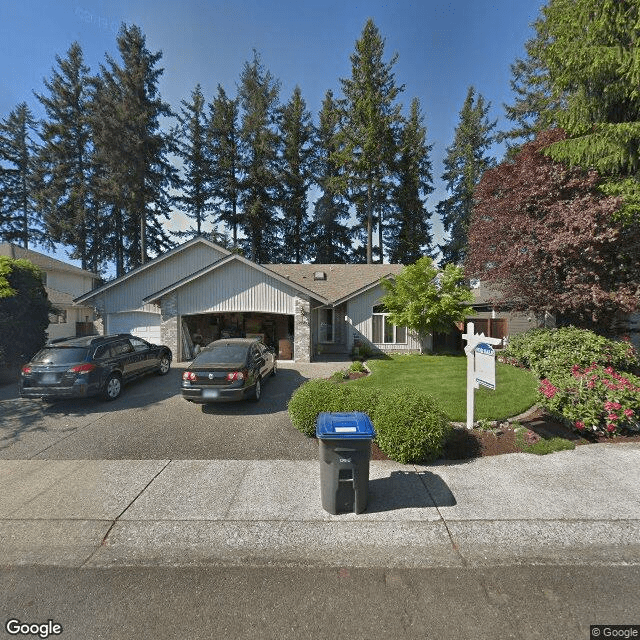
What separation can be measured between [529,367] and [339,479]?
29.7ft

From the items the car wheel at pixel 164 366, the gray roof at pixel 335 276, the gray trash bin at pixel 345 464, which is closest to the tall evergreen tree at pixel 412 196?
the gray roof at pixel 335 276

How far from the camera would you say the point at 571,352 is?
8.47m

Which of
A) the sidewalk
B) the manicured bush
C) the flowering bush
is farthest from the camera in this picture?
the manicured bush

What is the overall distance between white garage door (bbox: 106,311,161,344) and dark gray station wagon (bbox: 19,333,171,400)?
669 centimetres

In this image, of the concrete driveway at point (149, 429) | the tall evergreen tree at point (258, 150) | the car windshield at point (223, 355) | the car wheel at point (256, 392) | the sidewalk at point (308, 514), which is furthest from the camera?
the tall evergreen tree at point (258, 150)

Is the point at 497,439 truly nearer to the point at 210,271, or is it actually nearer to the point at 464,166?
the point at 210,271

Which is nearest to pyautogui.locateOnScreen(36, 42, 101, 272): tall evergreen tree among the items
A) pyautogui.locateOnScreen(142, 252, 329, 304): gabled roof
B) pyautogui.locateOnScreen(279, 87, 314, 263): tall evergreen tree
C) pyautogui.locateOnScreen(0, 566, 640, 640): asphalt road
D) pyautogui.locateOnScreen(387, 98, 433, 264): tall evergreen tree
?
pyautogui.locateOnScreen(279, 87, 314, 263): tall evergreen tree

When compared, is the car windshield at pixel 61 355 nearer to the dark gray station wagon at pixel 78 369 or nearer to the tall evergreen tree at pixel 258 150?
the dark gray station wagon at pixel 78 369

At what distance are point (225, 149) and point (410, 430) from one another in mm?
32070

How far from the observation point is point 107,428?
21.4 feet

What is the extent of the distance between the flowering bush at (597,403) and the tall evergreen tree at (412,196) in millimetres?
24504

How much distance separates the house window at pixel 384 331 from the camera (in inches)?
617

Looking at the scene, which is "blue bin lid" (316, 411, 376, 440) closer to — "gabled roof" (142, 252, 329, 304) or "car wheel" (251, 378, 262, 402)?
"car wheel" (251, 378, 262, 402)

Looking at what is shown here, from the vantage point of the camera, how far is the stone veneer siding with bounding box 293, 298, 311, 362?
44.1 feet
